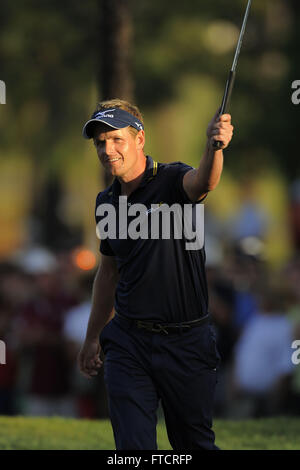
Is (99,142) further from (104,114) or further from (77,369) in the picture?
(77,369)

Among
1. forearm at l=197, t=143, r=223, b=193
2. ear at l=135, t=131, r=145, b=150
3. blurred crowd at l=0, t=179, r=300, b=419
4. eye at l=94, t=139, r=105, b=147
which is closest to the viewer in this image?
forearm at l=197, t=143, r=223, b=193

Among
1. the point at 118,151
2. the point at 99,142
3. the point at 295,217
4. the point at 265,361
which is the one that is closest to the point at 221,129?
the point at 118,151

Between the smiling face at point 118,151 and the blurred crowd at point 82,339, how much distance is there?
15.4ft

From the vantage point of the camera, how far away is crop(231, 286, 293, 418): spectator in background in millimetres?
10758

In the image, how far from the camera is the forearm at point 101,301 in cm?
663

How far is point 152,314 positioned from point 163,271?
0.81 ft

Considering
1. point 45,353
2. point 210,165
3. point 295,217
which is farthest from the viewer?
point 295,217

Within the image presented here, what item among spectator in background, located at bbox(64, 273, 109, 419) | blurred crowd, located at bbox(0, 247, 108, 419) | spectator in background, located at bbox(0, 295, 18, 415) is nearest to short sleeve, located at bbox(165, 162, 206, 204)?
blurred crowd, located at bbox(0, 247, 108, 419)

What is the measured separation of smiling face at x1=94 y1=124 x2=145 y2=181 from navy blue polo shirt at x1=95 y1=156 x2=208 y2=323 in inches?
4.4

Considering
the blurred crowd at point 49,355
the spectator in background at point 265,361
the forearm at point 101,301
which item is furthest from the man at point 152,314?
the blurred crowd at point 49,355

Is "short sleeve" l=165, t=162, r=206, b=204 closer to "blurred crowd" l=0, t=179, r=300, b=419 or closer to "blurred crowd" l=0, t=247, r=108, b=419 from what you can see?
"blurred crowd" l=0, t=179, r=300, b=419

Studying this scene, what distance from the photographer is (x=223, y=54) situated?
23031 millimetres

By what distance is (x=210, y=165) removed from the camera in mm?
5535
